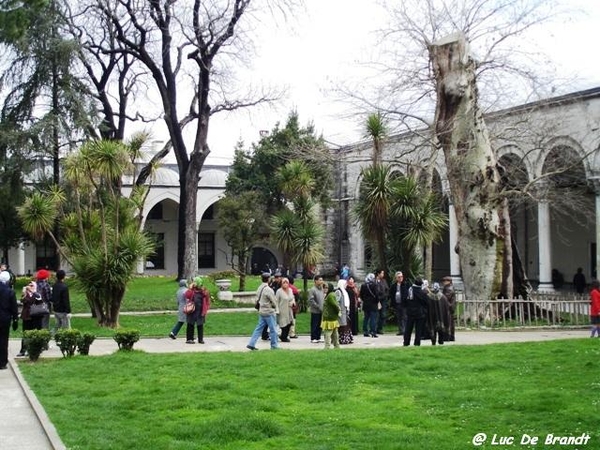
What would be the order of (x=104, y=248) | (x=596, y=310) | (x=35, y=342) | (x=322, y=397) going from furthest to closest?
(x=104, y=248), (x=596, y=310), (x=35, y=342), (x=322, y=397)

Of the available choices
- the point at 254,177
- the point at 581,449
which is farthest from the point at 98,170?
the point at 254,177

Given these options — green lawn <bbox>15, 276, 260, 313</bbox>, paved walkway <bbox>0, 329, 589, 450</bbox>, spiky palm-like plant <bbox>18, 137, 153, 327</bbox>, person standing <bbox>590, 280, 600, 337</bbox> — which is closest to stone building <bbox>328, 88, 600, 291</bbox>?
person standing <bbox>590, 280, 600, 337</bbox>

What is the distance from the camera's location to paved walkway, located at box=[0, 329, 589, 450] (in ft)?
24.4

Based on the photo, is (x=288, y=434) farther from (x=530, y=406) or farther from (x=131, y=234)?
(x=131, y=234)

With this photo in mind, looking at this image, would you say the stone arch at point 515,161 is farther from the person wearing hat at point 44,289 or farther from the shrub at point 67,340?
the shrub at point 67,340

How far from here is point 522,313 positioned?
19.0 m

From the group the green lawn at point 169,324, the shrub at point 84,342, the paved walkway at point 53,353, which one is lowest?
the paved walkway at point 53,353

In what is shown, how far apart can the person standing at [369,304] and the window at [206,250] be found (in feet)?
111

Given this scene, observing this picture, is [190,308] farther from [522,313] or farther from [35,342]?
[522,313]

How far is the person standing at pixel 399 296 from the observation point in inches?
691

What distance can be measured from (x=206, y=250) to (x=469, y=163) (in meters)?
32.6

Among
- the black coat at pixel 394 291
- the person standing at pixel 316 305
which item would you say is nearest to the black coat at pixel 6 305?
the person standing at pixel 316 305

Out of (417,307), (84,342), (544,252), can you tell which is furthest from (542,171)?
(84,342)

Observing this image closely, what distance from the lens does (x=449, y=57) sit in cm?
2025
